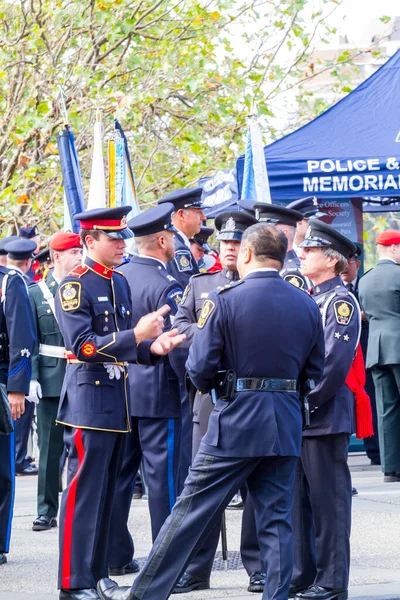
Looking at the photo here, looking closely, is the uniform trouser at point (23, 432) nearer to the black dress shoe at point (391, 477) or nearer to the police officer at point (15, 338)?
the black dress shoe at point (391, 477)

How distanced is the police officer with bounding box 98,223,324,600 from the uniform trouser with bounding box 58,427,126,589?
55 cm

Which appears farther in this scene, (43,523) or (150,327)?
(43,523)

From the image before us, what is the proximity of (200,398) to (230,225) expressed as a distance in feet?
3.66

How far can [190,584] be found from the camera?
21.5ft

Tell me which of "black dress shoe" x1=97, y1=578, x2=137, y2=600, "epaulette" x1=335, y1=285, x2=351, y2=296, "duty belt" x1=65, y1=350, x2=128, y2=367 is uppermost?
"epaulette" x1=335, y1=285, x2=351, y2=296

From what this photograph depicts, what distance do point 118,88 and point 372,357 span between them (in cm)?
667

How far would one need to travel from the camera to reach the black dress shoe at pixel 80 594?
19.8 feet

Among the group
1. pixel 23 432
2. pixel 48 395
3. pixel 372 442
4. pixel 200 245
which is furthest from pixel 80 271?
pixel 372 442

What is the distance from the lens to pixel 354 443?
41.8 feet

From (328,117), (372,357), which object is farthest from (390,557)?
(328,117)

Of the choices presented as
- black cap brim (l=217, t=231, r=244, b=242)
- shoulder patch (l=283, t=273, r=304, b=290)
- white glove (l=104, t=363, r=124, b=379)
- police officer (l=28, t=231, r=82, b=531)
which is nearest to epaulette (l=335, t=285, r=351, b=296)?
shoulder patch (l=283, t=273, r=304, b=290)

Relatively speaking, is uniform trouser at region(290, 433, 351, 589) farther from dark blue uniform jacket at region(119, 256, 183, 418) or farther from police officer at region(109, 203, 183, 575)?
dark blue uniform jacket at region(119, 256, 183, 418)

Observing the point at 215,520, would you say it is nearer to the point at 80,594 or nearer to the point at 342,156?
the point at 80,594

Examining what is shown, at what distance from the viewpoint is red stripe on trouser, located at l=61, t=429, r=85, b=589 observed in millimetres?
6055
